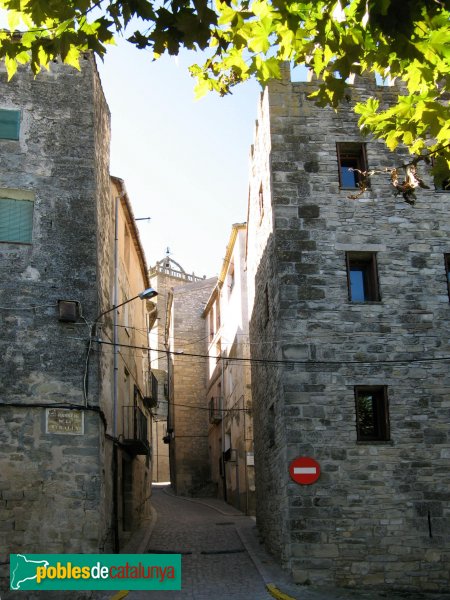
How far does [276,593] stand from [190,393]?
23.2 m

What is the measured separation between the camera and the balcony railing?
17583 millimetres

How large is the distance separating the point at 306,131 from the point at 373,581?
8.56m

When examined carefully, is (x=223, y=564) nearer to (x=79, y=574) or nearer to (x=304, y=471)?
(x=304, y=471)

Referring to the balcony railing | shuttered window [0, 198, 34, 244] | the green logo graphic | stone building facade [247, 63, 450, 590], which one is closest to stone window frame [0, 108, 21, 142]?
shuttered window [0, 198, 34, 244]

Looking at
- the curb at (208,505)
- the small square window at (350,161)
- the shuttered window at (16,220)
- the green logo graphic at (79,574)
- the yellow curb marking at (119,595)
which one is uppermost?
the small square window at (350,161)

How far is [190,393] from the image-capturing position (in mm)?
35125

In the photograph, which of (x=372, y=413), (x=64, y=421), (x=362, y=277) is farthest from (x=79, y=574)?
(x=362, y=277)

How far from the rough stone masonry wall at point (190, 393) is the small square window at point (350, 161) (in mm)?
18776

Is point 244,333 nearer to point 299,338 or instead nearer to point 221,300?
point 221,300

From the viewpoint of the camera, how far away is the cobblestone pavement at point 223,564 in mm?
12367

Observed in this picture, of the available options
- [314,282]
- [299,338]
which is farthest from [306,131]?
[299,338]

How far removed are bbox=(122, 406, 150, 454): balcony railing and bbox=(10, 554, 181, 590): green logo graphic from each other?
4.60m

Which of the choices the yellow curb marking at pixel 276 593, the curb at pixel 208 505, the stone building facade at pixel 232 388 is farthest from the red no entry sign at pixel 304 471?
the curb at pixel 208 505

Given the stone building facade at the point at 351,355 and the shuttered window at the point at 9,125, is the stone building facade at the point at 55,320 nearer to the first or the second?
the shuttered window at the point at 9,125
